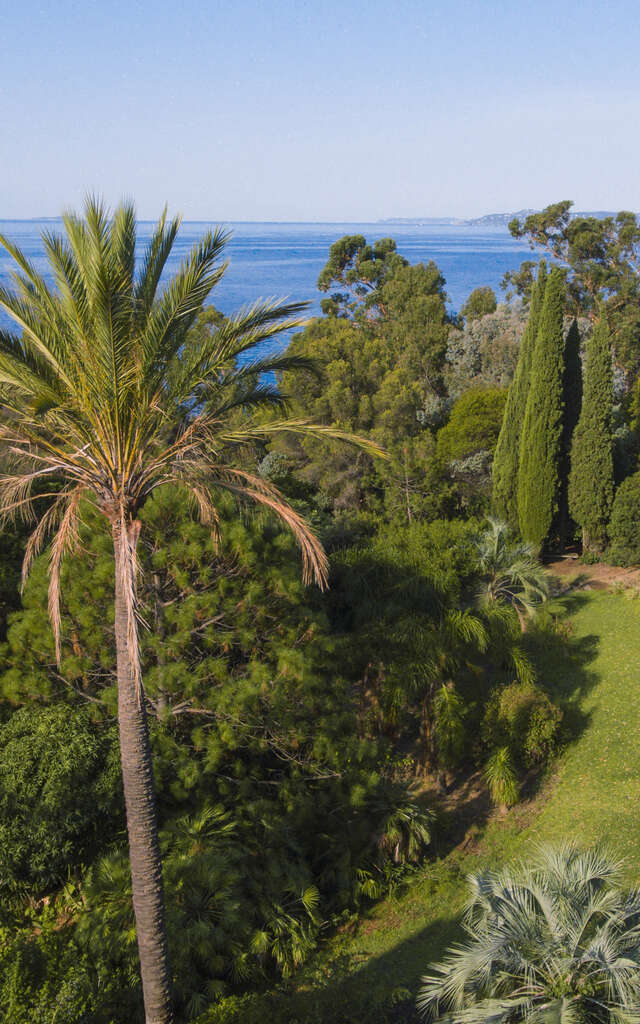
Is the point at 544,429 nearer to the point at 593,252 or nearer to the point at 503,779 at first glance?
the point at 503,779

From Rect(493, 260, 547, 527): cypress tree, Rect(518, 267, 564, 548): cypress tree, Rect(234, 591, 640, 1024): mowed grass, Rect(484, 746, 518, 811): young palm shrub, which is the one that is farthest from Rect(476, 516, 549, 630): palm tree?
Rect(493, 260, 547, 527): cypress tree

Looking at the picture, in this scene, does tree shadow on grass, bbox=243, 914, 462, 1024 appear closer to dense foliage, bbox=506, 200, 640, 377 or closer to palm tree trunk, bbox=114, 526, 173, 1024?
palm tree trunk, bbox=114, 526, 173, 1024

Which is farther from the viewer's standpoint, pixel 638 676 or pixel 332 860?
pixel 638 676

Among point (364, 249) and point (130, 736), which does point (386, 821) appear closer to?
point (130, 736)

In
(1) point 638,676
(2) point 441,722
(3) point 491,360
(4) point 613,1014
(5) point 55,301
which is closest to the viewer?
(4) point 613,1014

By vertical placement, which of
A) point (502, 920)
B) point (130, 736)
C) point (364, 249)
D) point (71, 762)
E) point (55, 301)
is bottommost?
point (71, 762)

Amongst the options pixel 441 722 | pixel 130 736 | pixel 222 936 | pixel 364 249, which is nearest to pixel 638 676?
pixel 441 722

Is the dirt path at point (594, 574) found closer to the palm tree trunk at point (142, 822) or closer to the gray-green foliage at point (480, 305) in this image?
the palm tree trunk at point (142, 822)
